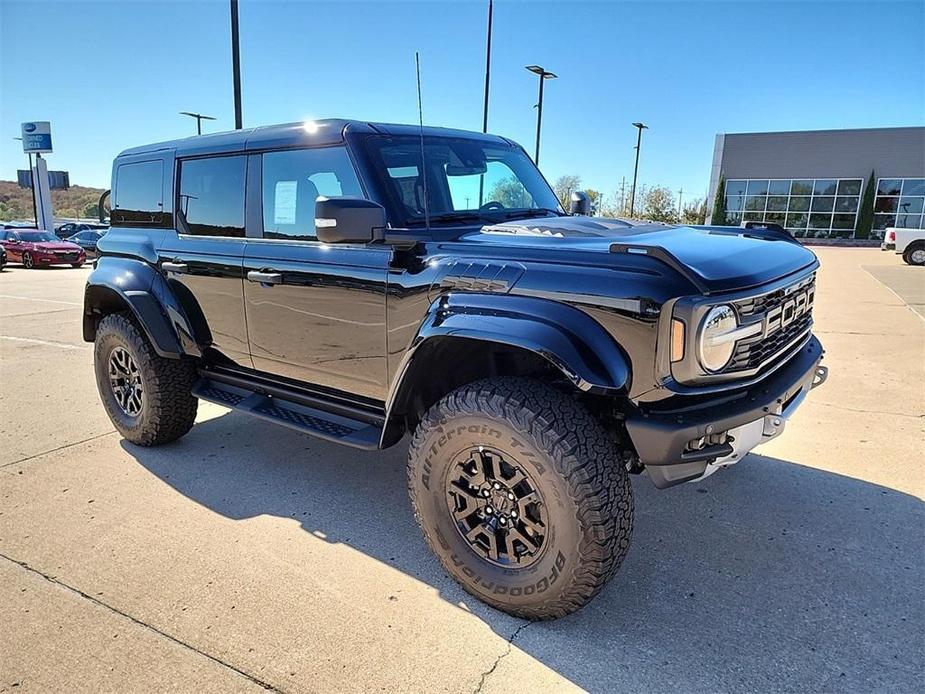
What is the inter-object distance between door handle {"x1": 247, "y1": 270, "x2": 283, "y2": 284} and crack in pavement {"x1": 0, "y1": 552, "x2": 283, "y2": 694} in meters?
1.65

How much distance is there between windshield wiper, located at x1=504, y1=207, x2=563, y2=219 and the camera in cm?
350

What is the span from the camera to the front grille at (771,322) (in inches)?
90.7

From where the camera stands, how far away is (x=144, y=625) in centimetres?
240

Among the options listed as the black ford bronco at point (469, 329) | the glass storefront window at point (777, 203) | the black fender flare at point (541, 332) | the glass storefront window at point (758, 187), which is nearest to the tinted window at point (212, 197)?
the black ford bronco at point (469, 329)

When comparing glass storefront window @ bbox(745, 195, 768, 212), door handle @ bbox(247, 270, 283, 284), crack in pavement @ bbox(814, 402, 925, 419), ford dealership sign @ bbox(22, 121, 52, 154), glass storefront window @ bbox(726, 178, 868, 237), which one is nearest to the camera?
door handle @ bbox(247, 270, 283, 284)

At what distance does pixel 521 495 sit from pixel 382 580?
0.80 metres

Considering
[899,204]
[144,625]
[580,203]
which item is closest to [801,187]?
[899,204]

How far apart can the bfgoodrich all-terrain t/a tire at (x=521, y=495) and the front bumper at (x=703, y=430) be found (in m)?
0.15

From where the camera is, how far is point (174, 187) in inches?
157

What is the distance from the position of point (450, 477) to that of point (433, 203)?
1.38 m

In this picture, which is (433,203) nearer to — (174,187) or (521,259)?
(521,259)

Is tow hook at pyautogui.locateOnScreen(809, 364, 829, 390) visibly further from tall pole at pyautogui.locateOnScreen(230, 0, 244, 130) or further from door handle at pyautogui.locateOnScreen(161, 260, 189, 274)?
tall pole at pyautogui.locateOnScreen(230, 0, 244, 130)

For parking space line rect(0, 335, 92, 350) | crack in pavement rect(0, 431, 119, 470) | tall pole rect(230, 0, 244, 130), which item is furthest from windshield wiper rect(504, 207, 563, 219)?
tall pole rect(230, 0, 244, 130)

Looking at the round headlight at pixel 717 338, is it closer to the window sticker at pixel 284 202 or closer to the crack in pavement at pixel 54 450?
the window sticker at pixel 284 202
